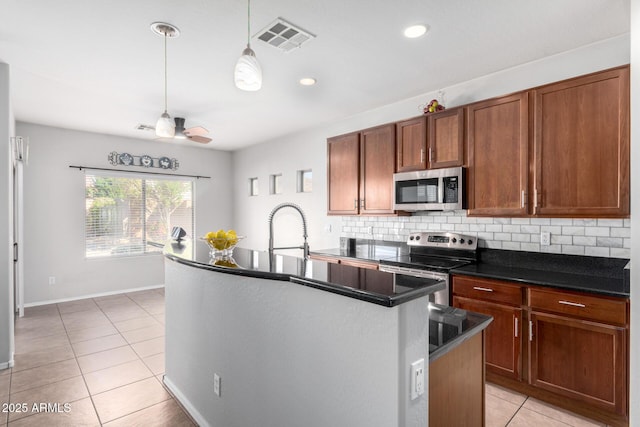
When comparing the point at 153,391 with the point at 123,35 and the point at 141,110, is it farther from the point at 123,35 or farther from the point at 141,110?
the point at 141,110

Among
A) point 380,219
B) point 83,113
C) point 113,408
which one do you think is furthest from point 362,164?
point 83,113

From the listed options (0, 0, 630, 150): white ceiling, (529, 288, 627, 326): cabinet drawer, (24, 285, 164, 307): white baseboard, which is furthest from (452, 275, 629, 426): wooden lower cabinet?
(24, 285, 164, 307): white baseboard

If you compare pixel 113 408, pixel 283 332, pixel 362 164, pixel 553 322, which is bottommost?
pixel 113 408

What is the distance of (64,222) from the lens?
521cm

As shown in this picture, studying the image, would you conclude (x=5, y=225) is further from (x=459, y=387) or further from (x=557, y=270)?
(x=557, y=270)

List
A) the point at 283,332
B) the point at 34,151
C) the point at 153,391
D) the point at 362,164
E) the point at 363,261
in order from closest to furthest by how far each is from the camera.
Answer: the point at 283,332, the point at 153,391, the point at 363,261, the point at 362,164, the point at 34,151

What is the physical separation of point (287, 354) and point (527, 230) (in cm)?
252

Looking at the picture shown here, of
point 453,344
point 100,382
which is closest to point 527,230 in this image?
point 453,344

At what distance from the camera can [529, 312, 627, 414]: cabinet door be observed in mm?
2080

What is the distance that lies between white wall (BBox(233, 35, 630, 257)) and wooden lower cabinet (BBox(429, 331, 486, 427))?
179 centimetres

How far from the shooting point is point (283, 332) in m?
1.49

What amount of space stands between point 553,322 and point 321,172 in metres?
3.38

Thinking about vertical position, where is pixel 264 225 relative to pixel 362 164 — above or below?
below

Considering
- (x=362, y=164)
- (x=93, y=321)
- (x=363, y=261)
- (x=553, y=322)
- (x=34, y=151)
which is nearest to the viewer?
(x=553, y=322)
